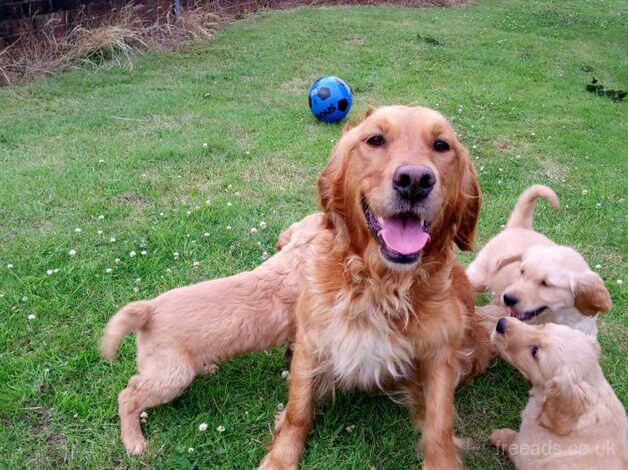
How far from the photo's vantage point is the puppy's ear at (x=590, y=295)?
3274 millimetres

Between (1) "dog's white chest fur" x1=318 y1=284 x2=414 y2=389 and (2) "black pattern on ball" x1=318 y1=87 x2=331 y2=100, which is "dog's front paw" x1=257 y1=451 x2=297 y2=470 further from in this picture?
(2) "black pattern on ball" x1=318 y1=87 x2=331 y2=100

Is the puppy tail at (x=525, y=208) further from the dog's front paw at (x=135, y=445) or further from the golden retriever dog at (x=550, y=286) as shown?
the dog's front paw at (x=135, y=445)

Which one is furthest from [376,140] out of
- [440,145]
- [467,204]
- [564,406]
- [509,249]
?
[509,249]

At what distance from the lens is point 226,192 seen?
17.5ft

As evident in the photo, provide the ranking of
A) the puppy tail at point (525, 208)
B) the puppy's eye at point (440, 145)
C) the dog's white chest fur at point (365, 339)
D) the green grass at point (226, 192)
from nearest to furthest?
the puppy's eye at point (440, 145), the dog's white chest fur at point (365, 339), the green grass at point (226, 192), the puppy tail at point (525, 208)

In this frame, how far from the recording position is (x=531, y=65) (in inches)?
418

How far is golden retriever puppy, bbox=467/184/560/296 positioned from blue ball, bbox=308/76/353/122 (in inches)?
129

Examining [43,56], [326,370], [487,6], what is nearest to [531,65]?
[487,6]

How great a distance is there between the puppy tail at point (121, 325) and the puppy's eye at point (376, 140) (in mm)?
1449

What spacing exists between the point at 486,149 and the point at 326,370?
4.61 meters

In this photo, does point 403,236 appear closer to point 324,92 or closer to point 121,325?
point 121,325

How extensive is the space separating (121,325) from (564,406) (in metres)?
2.20

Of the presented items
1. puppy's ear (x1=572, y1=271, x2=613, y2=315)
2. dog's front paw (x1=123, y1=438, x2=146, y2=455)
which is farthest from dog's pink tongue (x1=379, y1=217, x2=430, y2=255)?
dog's front paw (x1=123, y1=438, x2=146, y2=455)

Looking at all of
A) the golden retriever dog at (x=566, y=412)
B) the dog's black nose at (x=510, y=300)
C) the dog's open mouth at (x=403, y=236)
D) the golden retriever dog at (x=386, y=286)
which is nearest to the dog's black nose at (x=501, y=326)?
the golden retriever dog at (x=566, y=412)
